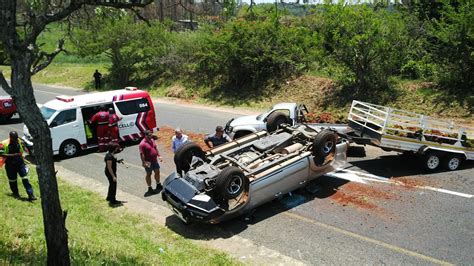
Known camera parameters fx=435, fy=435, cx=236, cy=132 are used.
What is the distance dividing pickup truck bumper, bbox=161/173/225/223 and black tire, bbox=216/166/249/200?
31 cm

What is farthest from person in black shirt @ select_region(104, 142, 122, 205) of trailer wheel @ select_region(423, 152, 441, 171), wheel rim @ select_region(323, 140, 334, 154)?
trailer wheel @ select_region(423, 152, 441, 171)

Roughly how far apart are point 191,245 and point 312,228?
8.14 feet

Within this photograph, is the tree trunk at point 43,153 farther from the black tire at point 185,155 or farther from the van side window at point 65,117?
the van side window at point 65,117

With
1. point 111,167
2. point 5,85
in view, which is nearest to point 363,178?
point 111,167

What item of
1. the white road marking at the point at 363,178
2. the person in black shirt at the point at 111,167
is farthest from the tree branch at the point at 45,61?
the white road marking at the point at 363,178

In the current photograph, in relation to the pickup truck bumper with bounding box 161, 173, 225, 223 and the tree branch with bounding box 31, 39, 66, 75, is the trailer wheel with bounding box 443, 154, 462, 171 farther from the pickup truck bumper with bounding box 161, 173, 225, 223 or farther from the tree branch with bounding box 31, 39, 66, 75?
the tree branch with bounding box 31, 39, 66, 75

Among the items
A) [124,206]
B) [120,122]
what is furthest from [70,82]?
[124,206]

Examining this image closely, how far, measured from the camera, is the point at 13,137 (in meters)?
9.86

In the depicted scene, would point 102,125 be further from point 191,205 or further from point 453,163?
point 453,163

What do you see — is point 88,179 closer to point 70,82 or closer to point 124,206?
point 124,206

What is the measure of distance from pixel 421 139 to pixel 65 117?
36.0 ft

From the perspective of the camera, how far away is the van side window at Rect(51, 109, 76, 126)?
14.3m

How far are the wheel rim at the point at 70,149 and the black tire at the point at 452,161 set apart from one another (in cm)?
1151

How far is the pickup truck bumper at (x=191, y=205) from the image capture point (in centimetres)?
856
